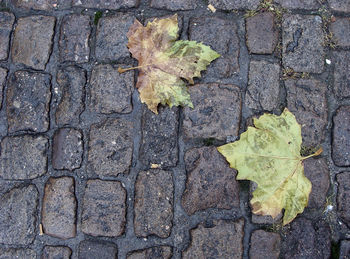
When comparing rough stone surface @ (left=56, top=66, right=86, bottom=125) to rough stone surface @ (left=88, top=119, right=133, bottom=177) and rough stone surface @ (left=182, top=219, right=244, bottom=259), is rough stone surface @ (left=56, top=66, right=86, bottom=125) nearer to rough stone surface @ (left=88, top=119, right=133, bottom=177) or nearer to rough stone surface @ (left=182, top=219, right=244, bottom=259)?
rough stone surface @ (left=88, top=119, right=133, bottom=177)

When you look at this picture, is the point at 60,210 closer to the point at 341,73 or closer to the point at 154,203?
the point at 154,203

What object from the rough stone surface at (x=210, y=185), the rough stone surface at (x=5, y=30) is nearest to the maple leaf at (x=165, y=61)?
the rough stone surface at (x=210, y=185)

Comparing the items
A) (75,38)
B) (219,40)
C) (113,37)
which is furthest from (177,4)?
(75,38)

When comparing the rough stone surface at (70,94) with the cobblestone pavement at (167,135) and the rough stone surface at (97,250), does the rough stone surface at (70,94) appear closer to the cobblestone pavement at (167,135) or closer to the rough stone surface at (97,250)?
the cobblestone pavement at (167,135)

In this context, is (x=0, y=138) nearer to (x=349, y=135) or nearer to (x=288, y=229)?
(x=288, y=229)

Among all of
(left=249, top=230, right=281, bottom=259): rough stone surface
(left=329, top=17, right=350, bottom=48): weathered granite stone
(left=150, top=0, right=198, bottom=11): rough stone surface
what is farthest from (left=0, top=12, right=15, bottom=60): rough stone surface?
(left=329, top=17, right=350, bottom=48): weathered granite stone

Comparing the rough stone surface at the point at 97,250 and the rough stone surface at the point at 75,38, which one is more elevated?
the rough stone surface at the point at 75,38
